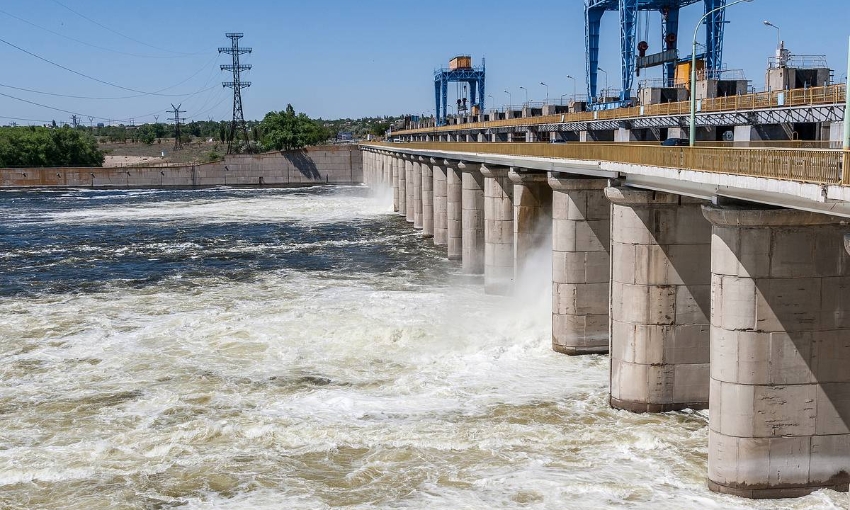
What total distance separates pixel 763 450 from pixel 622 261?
7190 mm

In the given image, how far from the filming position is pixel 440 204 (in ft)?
210

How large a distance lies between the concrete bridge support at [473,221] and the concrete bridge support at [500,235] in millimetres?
5850

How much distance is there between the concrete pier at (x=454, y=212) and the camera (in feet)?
186

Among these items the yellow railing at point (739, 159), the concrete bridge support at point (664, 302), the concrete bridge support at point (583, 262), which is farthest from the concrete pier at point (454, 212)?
the concrete bridge support at point (664, 302)

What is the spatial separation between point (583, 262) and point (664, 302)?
699 centimetres

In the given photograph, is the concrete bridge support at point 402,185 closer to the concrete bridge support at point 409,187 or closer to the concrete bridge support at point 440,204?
the concrete bridge support at point 409,187

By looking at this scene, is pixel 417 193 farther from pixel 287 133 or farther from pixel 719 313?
pixel 287 133

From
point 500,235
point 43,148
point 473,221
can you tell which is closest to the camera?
point 500,235

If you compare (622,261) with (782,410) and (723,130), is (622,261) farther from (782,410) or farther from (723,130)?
(723,130)

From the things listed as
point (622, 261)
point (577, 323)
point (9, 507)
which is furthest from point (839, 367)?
point (9, 507)

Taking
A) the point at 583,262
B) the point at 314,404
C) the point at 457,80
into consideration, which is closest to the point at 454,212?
the point at 583,262

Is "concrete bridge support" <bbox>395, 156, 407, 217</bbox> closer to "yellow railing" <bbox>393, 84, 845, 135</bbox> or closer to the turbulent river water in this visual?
"yellow railing" <bbox>393, 84, 845, 135</bbox>

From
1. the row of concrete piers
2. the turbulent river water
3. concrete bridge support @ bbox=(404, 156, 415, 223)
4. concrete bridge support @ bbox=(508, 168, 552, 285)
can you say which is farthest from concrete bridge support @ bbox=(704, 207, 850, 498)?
concrete bridge support @ bbox=(404, 156, 415, 223)

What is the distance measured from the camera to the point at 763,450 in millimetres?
18750
